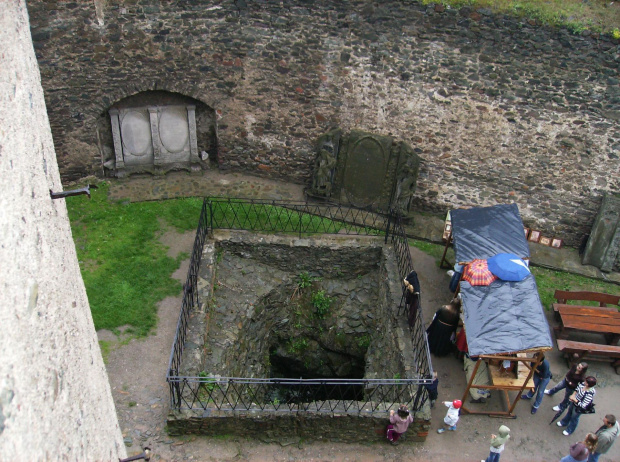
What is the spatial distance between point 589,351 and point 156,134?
28.7 feet

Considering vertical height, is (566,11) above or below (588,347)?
above

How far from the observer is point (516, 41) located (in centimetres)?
980

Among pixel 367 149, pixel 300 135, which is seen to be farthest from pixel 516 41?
pixel 300 135

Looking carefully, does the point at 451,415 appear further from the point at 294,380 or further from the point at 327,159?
the point at 327,159

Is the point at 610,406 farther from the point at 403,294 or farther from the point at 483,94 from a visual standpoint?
the point at 483,94

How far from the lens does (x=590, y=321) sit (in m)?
9.29

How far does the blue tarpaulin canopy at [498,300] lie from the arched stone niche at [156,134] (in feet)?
18.4

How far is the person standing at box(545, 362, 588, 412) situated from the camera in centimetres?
785

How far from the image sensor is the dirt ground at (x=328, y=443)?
7.46m

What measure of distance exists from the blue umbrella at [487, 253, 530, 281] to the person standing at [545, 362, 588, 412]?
4.53ft

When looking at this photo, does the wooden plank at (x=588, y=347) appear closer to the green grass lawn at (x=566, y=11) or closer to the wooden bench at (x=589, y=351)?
the wooden bench at (x=589, y=351)

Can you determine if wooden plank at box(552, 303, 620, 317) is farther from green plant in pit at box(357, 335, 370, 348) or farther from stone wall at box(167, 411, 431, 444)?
stone wall at box(167, 411, 431, 444)

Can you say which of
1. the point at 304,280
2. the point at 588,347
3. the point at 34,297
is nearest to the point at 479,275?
the point at 588,347

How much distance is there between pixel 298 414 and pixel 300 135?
19.6 feet
